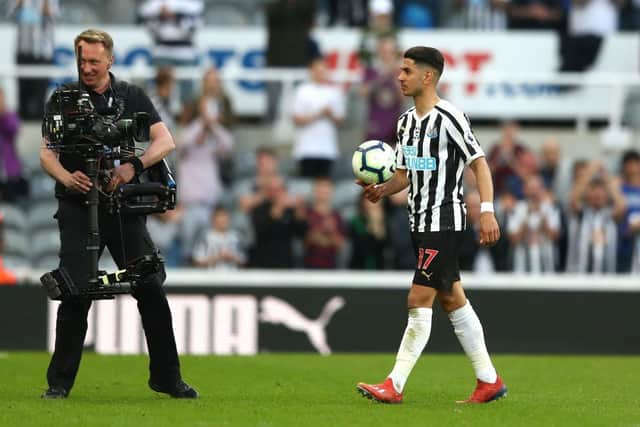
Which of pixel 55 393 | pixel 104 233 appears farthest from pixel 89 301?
pixel 55 393

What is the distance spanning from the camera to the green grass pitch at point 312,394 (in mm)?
8383

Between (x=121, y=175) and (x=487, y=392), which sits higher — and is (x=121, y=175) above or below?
above

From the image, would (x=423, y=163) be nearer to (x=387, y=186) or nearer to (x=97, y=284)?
(x=387, y=186)

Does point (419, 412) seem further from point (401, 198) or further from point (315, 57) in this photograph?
point (315, 57)

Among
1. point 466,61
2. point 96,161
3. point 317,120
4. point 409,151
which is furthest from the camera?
point 466,61

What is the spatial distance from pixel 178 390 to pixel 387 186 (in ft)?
6.10

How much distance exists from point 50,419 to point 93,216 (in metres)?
1.38

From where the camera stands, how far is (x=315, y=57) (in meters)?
19.0

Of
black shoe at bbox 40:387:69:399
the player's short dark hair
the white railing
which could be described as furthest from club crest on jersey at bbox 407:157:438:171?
the white railing

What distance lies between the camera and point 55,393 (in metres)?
9.33

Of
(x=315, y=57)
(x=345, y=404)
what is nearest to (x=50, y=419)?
(x=345, y=404)

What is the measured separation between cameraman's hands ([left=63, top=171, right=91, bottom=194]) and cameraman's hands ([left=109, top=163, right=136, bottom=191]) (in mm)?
171

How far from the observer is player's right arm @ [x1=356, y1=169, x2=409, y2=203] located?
369 inches

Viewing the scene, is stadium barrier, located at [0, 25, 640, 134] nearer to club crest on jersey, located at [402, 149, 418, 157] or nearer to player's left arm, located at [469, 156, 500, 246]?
club crest on jersey, located at [402, 149, 418, 157]
